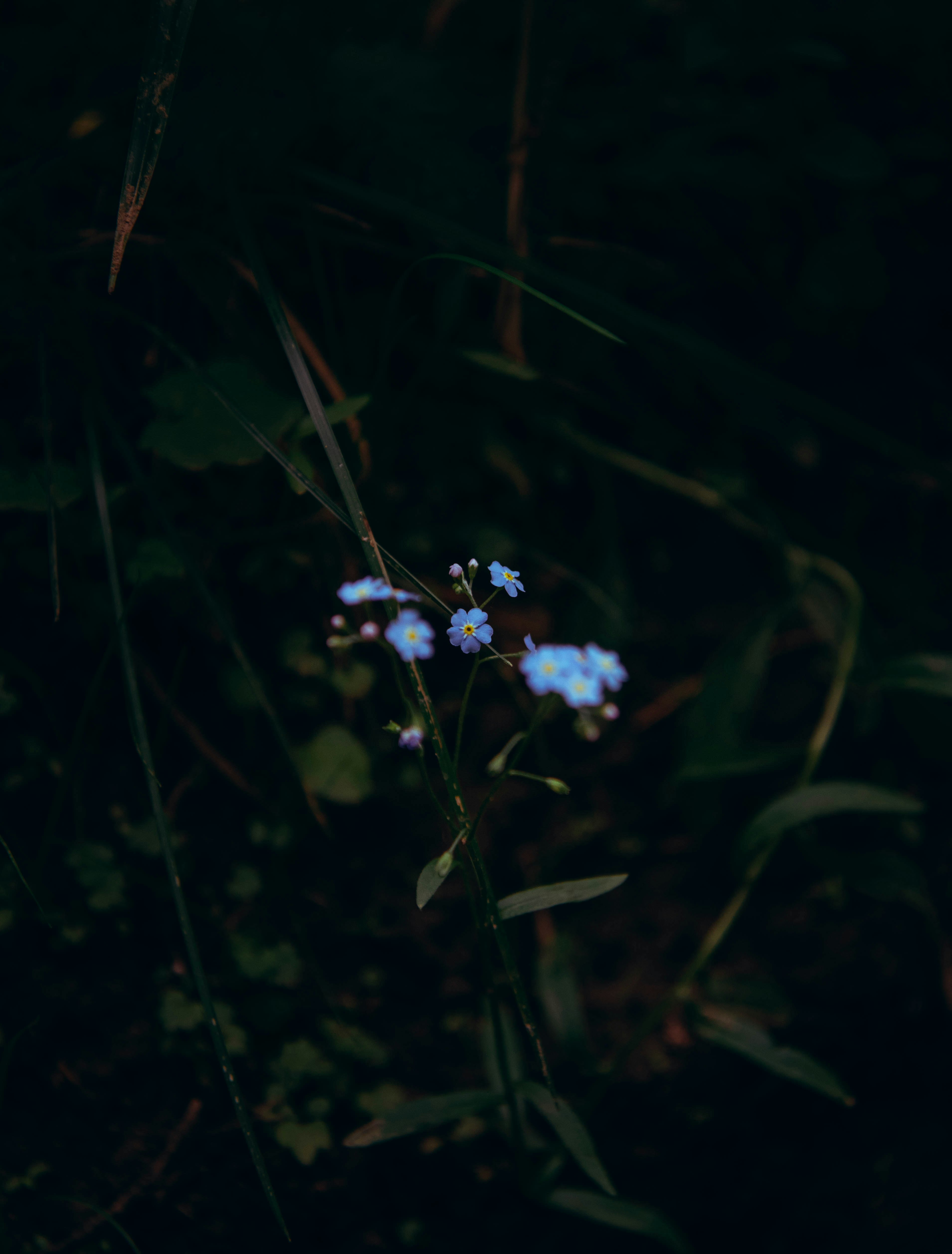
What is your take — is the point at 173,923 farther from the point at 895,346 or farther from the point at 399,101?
the point at 895,346

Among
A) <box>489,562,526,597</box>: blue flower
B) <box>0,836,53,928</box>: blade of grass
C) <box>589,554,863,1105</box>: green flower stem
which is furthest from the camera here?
<box>589,554,863,1105</box>: green flower stem

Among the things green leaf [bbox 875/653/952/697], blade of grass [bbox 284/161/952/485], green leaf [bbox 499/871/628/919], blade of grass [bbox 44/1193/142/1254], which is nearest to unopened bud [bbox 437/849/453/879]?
green leaf [bbox 499/871/628/919]

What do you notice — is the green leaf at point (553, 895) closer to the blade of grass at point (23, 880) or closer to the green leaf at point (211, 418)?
the blade of grass at point (23, 880)

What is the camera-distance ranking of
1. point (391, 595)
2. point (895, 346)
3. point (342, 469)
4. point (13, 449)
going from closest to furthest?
point (391, 595) → point (342, 469) → point (13, 449) → point (895, 346)

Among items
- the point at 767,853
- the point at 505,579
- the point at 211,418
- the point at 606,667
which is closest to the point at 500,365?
the point at 211,418

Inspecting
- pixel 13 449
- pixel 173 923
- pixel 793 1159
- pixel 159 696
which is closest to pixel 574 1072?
pixel 793 1159

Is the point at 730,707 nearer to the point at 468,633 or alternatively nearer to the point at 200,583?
the point at 468,633

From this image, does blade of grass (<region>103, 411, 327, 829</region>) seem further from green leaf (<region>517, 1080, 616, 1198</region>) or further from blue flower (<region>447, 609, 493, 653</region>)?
green leaf (<region>517, 1080, 616, 1198</region>)
